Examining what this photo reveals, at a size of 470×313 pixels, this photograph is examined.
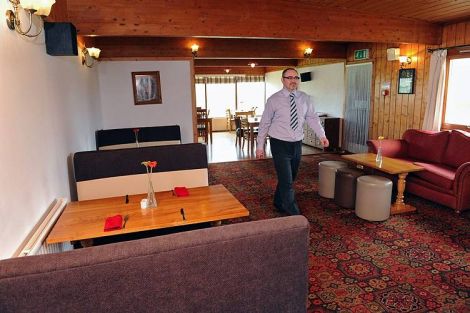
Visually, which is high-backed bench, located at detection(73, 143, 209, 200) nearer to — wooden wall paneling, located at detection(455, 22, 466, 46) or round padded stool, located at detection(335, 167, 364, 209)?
round padded stool, located at detection(335, 167, 364, 209)

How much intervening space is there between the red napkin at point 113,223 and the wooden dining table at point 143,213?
2 centimetres

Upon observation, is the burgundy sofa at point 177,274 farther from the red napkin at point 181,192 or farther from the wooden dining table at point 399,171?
the wooden dining table at point 399,171

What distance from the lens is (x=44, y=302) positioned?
1027 millimetres

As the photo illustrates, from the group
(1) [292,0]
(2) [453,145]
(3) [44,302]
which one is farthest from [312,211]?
(3) [44,302]

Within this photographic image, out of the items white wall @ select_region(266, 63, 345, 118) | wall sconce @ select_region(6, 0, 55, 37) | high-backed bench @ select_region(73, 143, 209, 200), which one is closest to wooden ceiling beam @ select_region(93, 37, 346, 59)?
white wall @ select_region(266, 63, 345, 118)

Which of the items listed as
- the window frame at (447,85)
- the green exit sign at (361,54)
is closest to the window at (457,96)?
the window frame at (447,85)

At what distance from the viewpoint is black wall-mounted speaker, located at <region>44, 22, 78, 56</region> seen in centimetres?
243

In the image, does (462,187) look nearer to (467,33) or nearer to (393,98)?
(467,33)

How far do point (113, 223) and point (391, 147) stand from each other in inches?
172

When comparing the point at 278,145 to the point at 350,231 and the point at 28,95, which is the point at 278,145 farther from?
the point at 28,95

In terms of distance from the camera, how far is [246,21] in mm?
4125

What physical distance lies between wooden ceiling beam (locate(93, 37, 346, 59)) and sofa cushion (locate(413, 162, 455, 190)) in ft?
12.3

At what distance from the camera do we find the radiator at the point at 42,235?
163cm

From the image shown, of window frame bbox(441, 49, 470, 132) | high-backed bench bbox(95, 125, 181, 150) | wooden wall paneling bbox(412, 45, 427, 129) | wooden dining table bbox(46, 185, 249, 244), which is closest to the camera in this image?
wooden dining table bbox(46, 185, 249, 244)
